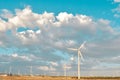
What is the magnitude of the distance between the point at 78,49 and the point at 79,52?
2.43 metres

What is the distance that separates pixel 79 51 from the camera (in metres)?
138

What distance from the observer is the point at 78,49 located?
457 ft

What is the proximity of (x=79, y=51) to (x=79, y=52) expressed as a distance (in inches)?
38.5

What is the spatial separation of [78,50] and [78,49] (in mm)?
595

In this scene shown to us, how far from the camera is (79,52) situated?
5408 inches

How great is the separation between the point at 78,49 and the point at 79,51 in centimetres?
150

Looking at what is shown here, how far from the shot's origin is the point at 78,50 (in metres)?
139
